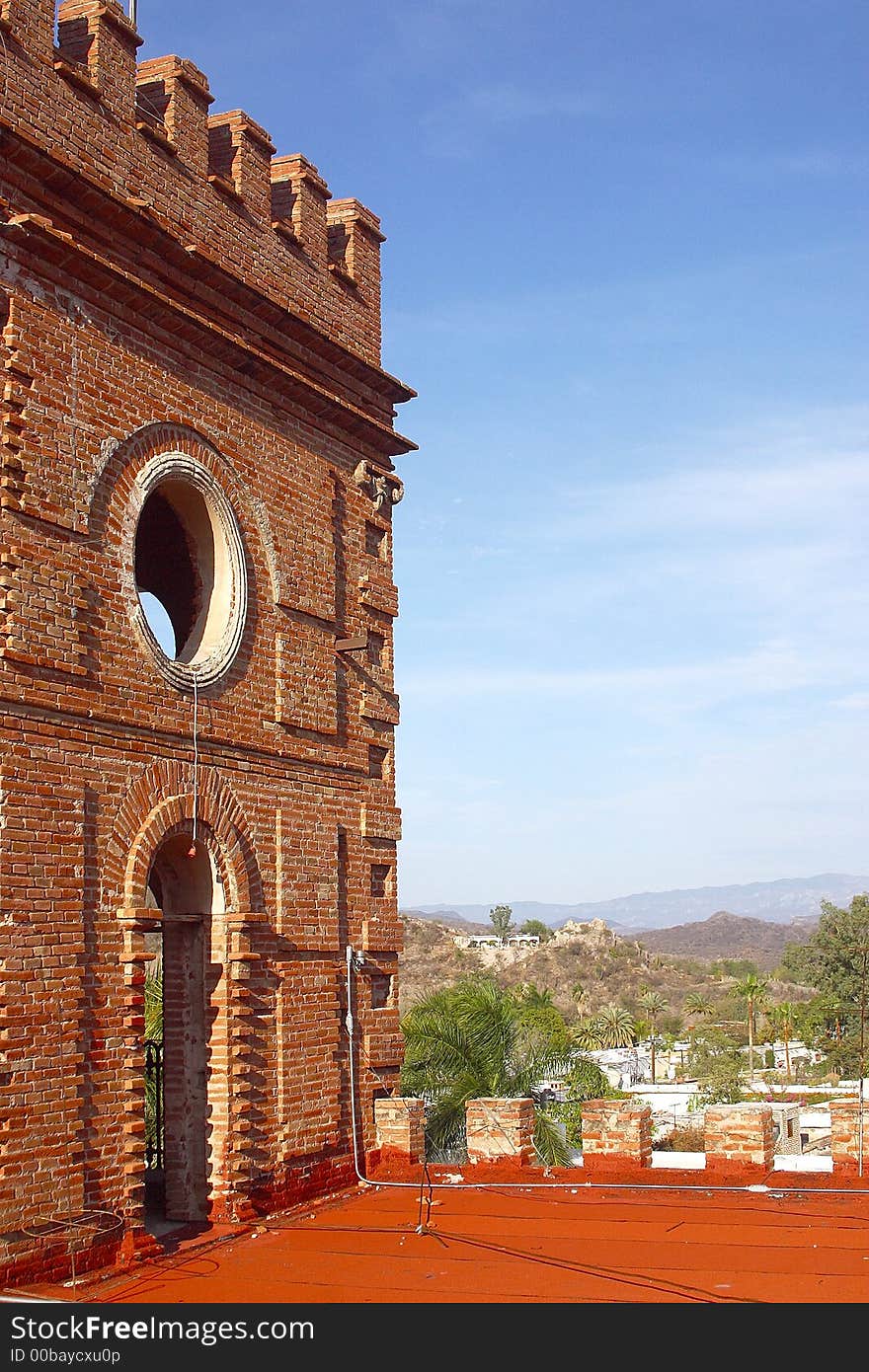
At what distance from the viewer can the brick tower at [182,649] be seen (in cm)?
866

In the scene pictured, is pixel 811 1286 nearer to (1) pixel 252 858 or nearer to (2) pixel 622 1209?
(2) pixel 622 1209

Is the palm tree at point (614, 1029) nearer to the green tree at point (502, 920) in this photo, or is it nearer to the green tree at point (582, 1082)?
the green tree at point (582, 1082)

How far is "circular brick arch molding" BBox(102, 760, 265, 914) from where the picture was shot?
9297 mm

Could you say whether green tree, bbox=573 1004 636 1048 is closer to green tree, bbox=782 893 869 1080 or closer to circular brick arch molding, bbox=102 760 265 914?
green tree, bbox=782 893 869 1080

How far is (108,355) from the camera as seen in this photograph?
9758mm

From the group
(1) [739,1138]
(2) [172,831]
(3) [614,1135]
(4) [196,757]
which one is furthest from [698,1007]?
(2) [172,831]

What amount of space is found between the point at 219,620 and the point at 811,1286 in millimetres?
6541

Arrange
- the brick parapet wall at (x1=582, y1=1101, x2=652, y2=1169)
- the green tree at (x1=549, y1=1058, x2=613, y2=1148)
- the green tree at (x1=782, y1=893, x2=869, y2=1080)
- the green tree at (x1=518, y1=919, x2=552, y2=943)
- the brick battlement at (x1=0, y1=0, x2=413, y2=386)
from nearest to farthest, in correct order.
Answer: the brick battlement at (x1=0, y1=0, x2=413, y2=386) → the brick parapet wall at (x1=582, y1=1101, x2=652, y2=1169) → the green tree at (x1=549, y1=1058, x2=613, y2=1148) → the green tree at (x1=782, y1=893, x2=869, y2=1080) → the green tree at (x1=518, y1=919, x2=552, y2=943)

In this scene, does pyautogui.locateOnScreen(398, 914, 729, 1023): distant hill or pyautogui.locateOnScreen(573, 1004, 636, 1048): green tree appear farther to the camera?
pyautogui.locateOnScreen(398, 914, 729, 1023): distant hill

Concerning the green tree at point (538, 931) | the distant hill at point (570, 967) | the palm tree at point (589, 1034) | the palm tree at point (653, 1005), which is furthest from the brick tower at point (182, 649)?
the green tree at point (538, 931)

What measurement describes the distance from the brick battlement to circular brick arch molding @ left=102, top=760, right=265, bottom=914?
387 cm

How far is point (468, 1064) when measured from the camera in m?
18.4

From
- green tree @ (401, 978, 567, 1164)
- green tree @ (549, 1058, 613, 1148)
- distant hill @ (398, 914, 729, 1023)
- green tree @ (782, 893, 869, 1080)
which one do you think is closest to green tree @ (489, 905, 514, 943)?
distant hill @ (398, 914, 729, 1023)

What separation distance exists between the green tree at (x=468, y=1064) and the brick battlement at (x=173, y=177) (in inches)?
351
